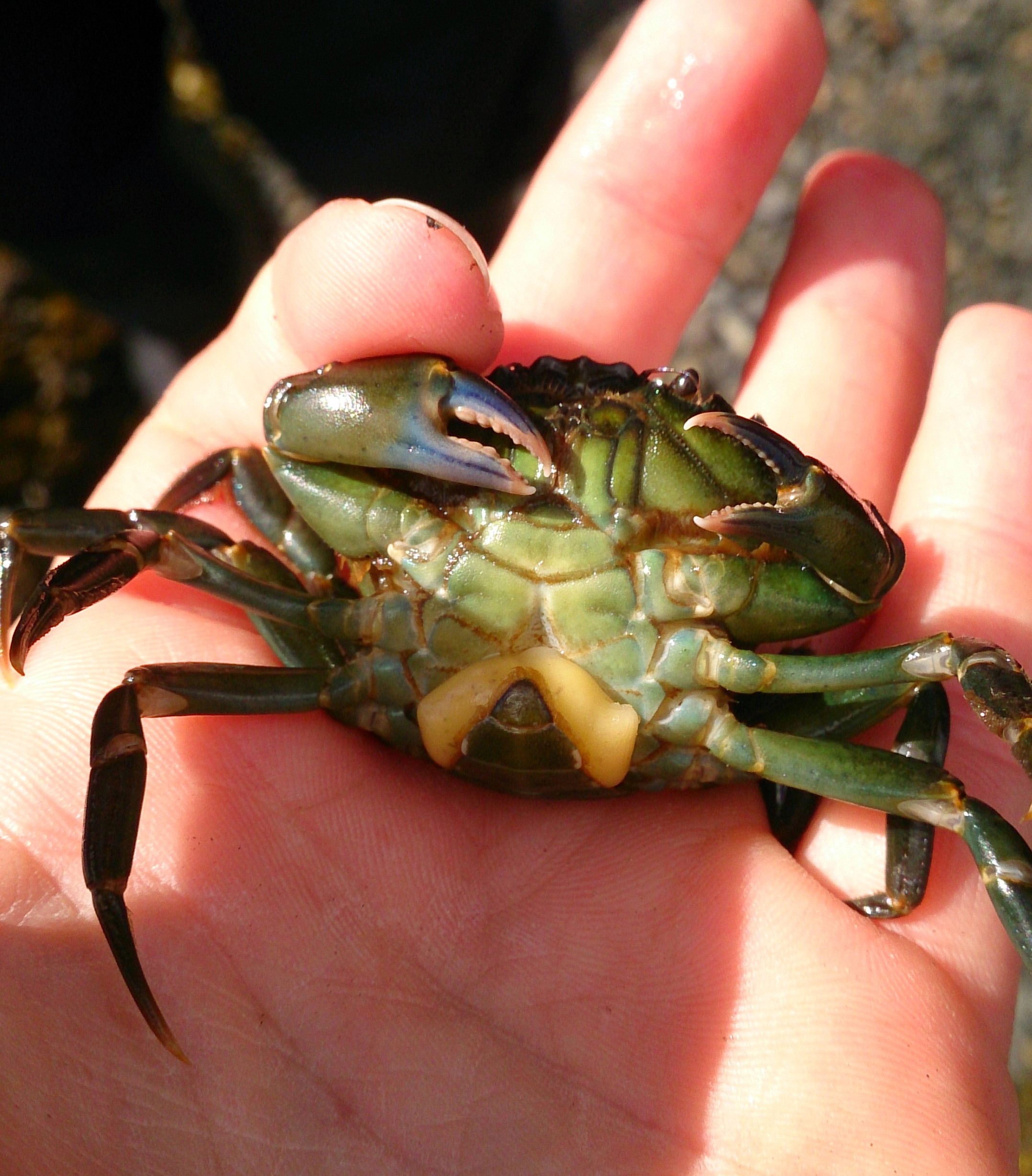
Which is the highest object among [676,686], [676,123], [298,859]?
[676,123]

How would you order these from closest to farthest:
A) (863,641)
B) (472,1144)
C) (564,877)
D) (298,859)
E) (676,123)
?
(472,1144), (298,859), (564,877), (863,641), (676,123)

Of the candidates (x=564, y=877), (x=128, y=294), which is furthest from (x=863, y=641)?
(x=128, y=294)

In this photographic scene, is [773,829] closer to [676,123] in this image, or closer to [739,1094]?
[739,1094]

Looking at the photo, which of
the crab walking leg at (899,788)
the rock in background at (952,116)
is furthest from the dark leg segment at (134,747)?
the rock in background at (952,116)

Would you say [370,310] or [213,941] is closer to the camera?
[213,941]

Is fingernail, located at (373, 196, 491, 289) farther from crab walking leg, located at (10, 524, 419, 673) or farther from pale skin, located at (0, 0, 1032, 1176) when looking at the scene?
crab walking leg, located at (10, 524, 419, 673)

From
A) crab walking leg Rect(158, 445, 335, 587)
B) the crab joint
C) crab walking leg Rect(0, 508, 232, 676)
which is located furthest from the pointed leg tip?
crab walking leg Rect(158, 445, 335, 587)

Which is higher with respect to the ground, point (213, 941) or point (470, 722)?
point (470, 722)

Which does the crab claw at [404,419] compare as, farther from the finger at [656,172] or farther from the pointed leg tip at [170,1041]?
the pointed leg tip at [170,1041]
